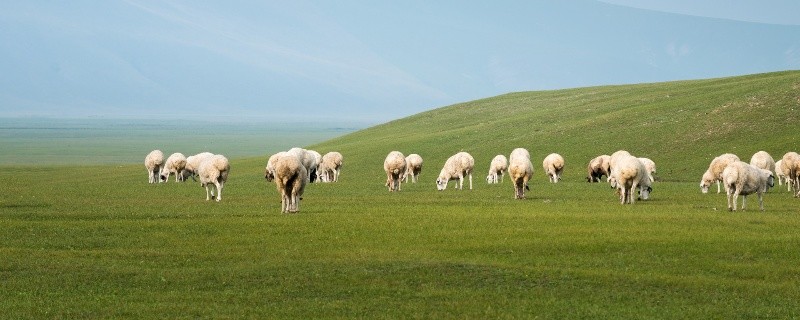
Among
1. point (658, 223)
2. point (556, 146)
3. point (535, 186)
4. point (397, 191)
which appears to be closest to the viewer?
point (658, 223)

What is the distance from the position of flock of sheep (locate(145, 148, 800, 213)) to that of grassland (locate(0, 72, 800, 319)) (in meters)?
0.80

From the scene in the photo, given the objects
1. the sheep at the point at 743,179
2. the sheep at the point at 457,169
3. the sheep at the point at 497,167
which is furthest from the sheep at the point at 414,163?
the sheep at the point at 743,179

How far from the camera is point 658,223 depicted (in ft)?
104

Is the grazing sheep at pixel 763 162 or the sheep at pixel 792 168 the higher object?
the grazing sheep at pixel 763 162

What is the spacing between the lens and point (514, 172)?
41.9 metres

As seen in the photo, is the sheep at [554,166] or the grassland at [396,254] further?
the sheep at [554,166]

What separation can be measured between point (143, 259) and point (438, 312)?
8038 mm

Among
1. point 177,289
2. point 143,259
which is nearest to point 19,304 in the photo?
point 177,289

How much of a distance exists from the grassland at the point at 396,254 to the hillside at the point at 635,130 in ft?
→ 43.7

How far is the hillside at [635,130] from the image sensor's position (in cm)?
6556

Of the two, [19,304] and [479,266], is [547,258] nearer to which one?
[479,266]

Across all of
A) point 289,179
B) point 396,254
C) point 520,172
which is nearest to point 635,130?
point 520,172

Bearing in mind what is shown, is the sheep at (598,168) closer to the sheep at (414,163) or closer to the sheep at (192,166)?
the sheep at (414,163)

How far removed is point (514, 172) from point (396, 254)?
16.9 meters
